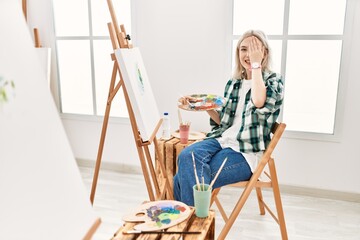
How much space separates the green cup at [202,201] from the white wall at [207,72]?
4.24 ft

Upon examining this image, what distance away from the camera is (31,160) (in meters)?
0.87

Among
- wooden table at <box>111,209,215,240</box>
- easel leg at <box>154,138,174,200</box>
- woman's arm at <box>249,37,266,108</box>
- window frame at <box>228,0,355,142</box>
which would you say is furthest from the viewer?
window frame at <box>228,0,355,142</box>

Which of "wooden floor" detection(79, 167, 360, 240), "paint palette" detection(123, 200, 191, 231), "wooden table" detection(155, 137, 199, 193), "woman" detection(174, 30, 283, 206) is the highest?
"woman" detection(174, 30, 283, 206)

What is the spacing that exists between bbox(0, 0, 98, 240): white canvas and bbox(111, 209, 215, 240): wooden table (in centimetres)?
41

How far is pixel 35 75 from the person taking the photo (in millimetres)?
947

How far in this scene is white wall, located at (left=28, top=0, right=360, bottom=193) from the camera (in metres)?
2.55

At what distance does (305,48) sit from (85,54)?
1.73 metres

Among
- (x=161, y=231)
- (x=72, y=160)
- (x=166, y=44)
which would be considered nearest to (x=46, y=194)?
(x=72, y=160)

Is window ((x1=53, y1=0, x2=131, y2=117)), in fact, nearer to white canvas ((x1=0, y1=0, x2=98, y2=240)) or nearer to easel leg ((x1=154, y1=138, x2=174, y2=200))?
easel leg ((x1=154, y1=138, x2=174, y2=200))

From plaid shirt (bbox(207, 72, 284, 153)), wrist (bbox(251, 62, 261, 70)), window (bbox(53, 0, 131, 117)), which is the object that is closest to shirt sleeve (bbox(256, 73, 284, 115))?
plaid shirt (bbox(207, 72, 284, 153))

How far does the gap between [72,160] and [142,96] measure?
914mm

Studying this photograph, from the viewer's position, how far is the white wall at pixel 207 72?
2.55 meters

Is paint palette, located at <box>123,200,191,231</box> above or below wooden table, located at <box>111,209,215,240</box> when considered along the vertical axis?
above

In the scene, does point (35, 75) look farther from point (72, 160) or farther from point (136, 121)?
point (136, 121)
